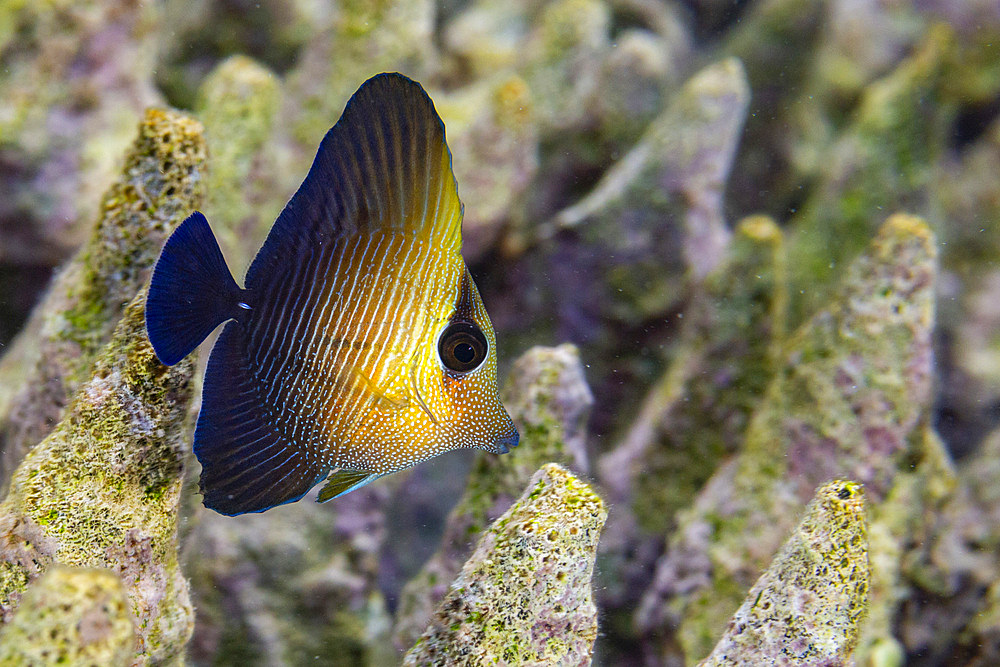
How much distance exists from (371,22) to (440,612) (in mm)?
2740

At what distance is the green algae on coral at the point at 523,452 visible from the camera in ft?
6.67

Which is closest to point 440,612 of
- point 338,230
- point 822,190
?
point 338,230

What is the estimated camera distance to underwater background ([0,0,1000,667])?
1417 millimetres

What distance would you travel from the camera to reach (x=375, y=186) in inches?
60.4

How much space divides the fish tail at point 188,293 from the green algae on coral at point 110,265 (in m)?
0.35

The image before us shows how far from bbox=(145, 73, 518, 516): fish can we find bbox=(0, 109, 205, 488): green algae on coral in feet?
1.22

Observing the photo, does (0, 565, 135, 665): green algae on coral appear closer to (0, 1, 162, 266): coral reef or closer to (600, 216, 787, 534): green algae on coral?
(600, 216, 787, 534): green algae on coral

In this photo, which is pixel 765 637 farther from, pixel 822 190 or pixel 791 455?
pixel 822 190

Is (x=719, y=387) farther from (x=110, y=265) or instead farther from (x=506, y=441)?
(x=110, y=265)

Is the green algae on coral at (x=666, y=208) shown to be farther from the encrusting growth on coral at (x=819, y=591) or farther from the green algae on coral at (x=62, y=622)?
the green algae on coral at (x=62, y=622)

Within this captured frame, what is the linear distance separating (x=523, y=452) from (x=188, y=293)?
1045 millimetres

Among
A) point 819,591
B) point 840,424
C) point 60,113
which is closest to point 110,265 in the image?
point 60,113

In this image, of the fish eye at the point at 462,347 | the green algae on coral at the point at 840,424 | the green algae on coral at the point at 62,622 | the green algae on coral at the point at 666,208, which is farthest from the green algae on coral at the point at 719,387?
the green algae on coral at the point at 62,622

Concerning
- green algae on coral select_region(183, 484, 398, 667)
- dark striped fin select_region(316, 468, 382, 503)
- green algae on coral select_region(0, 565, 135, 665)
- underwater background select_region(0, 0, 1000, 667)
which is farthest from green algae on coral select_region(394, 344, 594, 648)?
green algae on coral select_region(0, 565, 135, 665)
